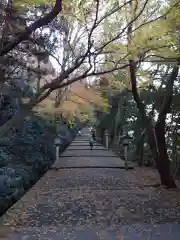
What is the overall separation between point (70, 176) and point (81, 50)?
189 inches

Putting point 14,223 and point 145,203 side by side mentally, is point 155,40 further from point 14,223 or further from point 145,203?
point 14,223

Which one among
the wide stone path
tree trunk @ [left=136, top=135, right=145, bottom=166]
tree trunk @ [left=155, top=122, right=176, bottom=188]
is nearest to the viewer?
the wide stone path

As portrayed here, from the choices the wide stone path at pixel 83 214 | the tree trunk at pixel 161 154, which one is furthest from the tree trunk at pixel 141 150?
the tree trunk at pixel 161 154

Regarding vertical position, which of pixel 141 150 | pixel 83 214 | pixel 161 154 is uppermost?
pixel 161 154

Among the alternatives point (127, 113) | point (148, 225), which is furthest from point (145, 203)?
point (127, 113)

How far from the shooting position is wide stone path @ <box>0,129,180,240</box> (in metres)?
4.68

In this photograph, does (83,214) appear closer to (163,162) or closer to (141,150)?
(163,162)

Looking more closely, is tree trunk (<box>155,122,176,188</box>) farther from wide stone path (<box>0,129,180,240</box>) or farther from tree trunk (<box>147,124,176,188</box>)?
wide stone path (<box>0,129,180,240</box>)

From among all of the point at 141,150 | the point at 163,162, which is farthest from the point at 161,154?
the point at 141,150

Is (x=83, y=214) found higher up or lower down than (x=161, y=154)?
lower down

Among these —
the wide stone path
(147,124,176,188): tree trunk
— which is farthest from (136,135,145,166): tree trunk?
(147,124,176,188): tree trunk

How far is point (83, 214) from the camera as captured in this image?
580 cm

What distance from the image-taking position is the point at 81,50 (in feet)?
23.2

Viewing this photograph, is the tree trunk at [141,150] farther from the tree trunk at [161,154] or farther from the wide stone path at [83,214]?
the tree trunk at [161,154]
